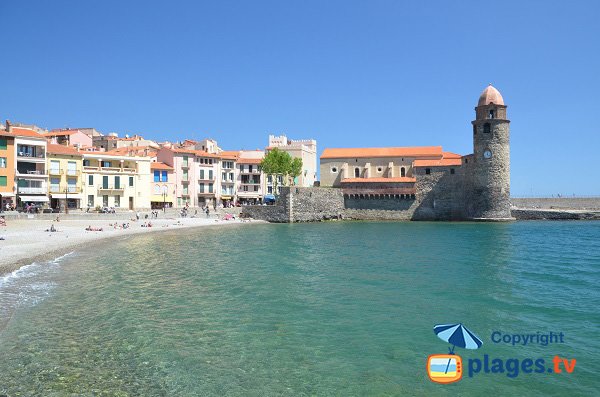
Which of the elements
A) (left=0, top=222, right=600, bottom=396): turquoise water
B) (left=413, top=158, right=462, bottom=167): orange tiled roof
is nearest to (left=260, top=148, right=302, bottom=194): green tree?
(left=413, top=158, right=462, bottom=167): orange tiled roof

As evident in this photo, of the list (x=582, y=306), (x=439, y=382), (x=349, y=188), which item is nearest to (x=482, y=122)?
(x=349, y=188)

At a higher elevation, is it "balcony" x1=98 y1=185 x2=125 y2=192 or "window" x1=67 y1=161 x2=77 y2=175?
"window" x1=67 y1=161 x2=77 y2=175

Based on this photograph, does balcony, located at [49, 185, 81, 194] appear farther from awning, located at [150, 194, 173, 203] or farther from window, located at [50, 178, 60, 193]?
awning, located at [150, 194, 173, 203]

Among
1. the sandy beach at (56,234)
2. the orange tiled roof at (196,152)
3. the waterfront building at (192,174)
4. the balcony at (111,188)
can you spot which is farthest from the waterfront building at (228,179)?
the sandy beach at (56,234)

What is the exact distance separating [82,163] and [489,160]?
48.9 meters

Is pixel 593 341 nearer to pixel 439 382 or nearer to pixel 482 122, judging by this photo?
pixel 439 382

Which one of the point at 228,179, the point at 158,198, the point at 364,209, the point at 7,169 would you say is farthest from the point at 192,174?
the point at 7,169

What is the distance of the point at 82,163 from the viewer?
5103 centimetres

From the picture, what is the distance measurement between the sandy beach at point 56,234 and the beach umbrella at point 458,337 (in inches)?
647

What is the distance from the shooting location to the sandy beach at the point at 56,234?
2191 cm

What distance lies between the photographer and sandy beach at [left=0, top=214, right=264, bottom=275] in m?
21.9

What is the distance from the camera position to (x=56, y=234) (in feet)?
104

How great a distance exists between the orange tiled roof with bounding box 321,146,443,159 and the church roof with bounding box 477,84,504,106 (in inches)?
417

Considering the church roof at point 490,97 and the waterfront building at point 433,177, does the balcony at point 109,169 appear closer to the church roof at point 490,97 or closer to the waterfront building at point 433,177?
the waterfront building at point 433,177
